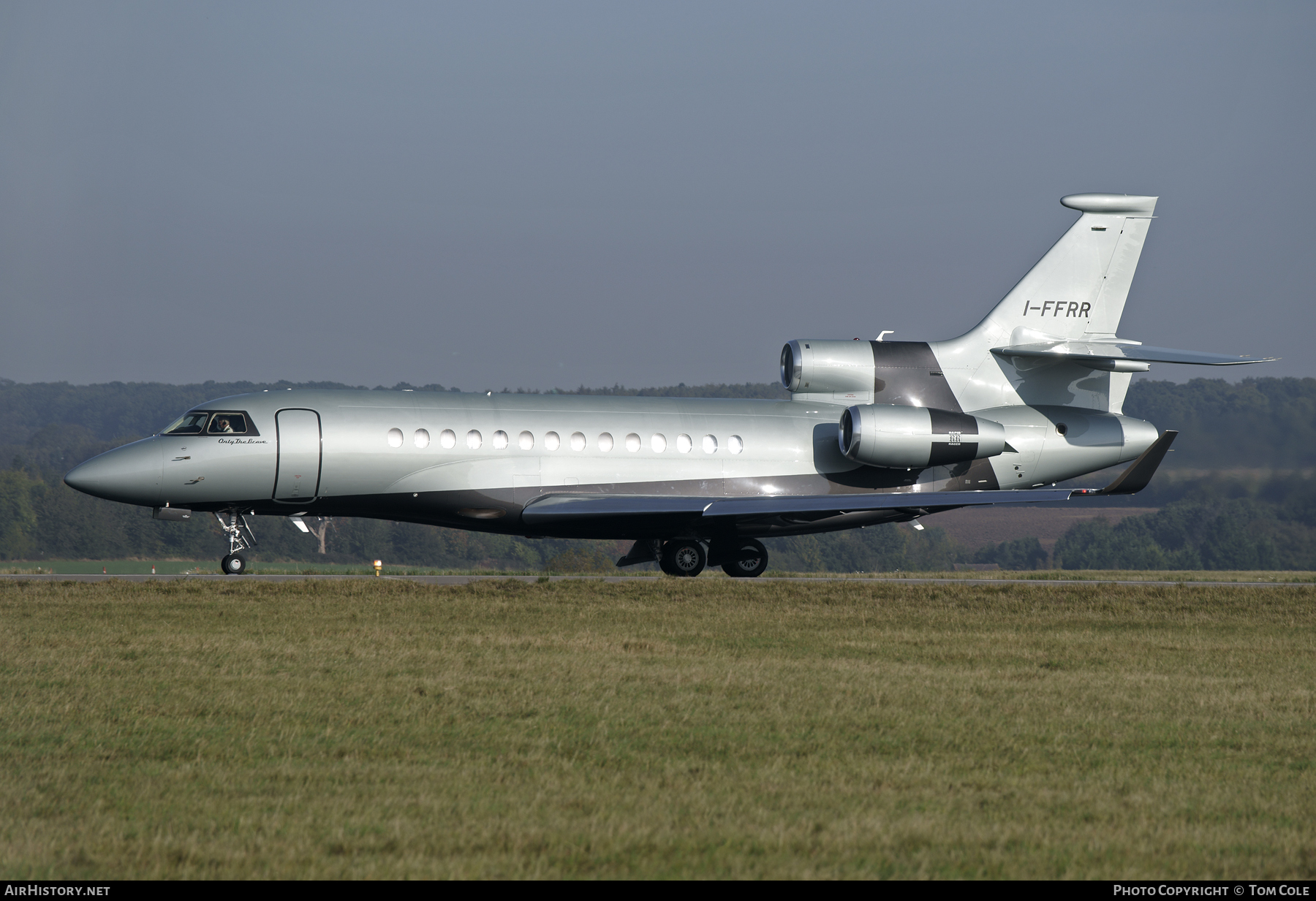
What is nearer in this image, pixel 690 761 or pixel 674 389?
pixel 690 761

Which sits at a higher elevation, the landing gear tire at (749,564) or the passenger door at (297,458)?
the passenger door at (297,458)

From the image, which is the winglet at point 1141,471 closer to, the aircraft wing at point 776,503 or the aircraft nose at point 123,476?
the aircraft wing at point 776,503

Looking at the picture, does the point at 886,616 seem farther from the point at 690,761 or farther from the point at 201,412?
the point at 201,412

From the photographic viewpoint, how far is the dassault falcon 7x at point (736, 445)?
25766mm

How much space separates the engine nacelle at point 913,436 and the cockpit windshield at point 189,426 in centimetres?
1413

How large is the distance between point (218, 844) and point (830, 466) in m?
22.9

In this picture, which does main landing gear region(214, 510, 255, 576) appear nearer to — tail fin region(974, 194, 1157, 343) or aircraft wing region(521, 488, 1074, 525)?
aircraft wing region(521, 488, 1074, 525)

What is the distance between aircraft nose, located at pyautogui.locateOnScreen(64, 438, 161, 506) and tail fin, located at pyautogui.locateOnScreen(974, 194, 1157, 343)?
63.3 feet

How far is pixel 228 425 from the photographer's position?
1013 inches

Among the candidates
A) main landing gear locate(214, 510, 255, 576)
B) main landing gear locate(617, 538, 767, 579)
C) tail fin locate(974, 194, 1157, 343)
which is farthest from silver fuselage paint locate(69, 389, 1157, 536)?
tail fin locate(974, 194, 1157, 343)

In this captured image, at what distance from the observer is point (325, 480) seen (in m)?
25.9

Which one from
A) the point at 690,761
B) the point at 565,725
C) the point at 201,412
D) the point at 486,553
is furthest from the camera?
the point at 486,553

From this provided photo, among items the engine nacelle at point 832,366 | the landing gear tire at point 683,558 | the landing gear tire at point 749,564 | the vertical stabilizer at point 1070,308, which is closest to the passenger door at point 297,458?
the landing gear tire at point 683,558
